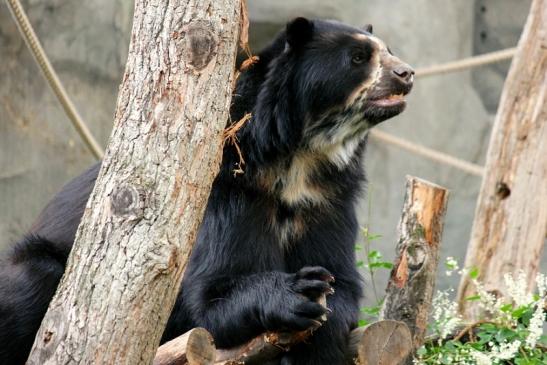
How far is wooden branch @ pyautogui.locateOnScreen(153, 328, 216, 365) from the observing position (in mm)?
3477

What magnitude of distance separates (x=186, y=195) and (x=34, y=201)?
5787mm

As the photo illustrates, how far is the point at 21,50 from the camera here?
8.25 m

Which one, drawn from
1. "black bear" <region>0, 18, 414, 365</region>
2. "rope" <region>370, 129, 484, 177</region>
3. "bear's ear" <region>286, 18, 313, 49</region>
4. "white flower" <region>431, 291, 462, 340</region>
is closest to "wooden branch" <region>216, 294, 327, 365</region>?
"black bear" <region>0, 18, 414, 365</region>

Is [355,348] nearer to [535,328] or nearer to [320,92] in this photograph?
[535,328]

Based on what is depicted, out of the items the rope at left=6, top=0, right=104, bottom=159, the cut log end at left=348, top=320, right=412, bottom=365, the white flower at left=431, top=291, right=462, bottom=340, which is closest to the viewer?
the cut log end at left=348, top=320, right=412, bottom=365

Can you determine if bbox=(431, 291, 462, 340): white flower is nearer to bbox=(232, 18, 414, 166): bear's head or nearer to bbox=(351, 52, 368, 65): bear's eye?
bbox=(232, 18, 414, 166): bear's head

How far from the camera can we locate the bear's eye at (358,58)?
175 inches

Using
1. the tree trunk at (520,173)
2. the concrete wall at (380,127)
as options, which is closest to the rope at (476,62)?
the tree trunk at (520,173)

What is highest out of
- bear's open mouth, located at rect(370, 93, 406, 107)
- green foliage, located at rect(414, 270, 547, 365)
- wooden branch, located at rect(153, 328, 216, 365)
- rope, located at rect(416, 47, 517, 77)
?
bear's open mouth, located at rect(370, 93, 406, 107)

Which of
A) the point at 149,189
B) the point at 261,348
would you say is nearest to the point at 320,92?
the point at 261,348

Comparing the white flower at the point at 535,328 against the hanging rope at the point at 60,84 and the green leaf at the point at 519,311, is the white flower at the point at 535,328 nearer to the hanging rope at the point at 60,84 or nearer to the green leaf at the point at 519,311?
the green leaf at the point at 519,311

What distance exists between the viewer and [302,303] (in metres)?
3.69

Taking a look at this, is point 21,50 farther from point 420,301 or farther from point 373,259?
point 420,301

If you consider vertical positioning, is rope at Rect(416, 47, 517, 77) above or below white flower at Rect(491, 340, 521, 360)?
above
